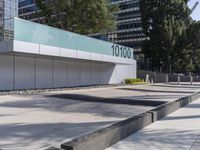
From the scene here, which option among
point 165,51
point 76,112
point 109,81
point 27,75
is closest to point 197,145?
point 76,112

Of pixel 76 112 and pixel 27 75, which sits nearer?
pixel 76 112

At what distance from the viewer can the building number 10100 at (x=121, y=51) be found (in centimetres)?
3625

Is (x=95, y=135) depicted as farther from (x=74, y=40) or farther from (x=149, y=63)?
(x=149, y=63)

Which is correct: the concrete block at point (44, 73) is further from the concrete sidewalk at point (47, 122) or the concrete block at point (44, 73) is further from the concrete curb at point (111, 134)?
the concrete curb at point (111, 134)

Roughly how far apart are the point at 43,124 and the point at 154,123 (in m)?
3.26

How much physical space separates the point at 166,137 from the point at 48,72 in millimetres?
18554

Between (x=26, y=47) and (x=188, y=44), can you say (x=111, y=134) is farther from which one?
(x=188, y=44)

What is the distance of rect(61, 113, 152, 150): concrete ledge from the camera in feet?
22.8

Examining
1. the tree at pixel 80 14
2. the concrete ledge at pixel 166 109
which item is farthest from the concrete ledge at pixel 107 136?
the tree at pixel 80 14

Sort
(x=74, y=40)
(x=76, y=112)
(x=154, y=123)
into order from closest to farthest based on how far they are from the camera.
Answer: (x=154, y=123)
(x=76, y=112)
(x=74, y=40)

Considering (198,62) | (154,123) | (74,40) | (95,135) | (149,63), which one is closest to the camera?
(95,135)

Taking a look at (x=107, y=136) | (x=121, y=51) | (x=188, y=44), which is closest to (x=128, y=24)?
(x=188, y=44)

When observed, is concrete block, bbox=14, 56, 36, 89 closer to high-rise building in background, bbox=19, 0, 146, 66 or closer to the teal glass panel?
the teal glass panel

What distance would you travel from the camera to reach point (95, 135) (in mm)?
7691
